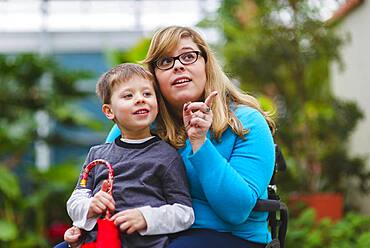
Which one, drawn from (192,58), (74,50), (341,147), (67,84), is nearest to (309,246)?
(341,147)

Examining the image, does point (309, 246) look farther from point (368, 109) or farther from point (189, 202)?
point (189, 202)

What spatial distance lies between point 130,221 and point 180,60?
0.73 m

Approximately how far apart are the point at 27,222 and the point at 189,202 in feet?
19.5

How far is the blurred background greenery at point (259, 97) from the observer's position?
730 centimetres

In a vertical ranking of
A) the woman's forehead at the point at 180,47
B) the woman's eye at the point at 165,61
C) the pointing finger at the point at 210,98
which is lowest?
the pointing finger at the point at 210,98

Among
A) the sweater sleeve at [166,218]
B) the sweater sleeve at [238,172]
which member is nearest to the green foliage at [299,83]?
the sweater sleeve at [238,172]

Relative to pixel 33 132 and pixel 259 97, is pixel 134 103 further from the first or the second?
pixel 33 132

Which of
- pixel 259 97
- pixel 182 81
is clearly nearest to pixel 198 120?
pixel 182 81

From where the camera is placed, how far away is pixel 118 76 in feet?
8.46

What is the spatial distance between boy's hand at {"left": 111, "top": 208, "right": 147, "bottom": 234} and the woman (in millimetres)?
144

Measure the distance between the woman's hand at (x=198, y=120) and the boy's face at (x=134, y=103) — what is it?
0.15 meters

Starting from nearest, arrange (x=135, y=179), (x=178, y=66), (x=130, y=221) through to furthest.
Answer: (x=130, y=221) → (x=135, y=179) → (x=178, y=66)

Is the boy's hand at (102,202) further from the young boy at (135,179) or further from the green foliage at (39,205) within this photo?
the green foliage at (39,205)

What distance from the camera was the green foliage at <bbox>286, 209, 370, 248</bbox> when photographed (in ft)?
18.9
